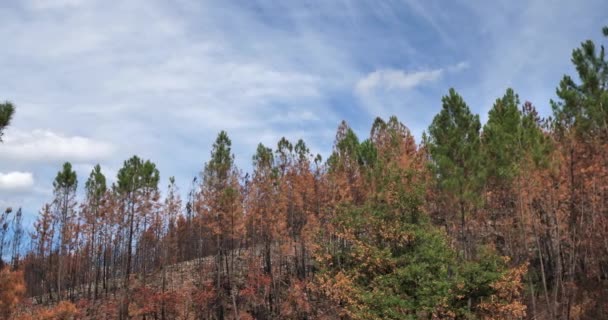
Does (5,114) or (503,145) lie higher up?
(503,145)

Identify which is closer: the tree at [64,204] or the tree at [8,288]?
the tree at [8,288]

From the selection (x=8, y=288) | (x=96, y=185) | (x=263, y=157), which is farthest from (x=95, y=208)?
(x=8, y=288)

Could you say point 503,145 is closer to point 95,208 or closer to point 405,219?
point 405,219

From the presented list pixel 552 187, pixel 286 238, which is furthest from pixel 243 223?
pixel 552 187

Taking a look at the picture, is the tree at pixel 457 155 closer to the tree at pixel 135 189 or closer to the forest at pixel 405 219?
the forest at pixel 405 219

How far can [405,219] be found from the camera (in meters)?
19.7

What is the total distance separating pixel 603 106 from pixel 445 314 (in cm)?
1358

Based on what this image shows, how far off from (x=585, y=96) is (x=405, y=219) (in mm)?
12531

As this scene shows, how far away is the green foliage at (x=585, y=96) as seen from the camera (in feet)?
72.2

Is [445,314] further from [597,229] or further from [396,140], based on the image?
[597,229]

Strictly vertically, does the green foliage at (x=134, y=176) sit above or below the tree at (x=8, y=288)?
above

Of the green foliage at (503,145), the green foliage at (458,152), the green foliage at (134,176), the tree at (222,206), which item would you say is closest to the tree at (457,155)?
the green foliage at (458,152)

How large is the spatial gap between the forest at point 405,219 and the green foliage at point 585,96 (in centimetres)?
7

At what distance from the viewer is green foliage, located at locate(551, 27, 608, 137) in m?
22.0
